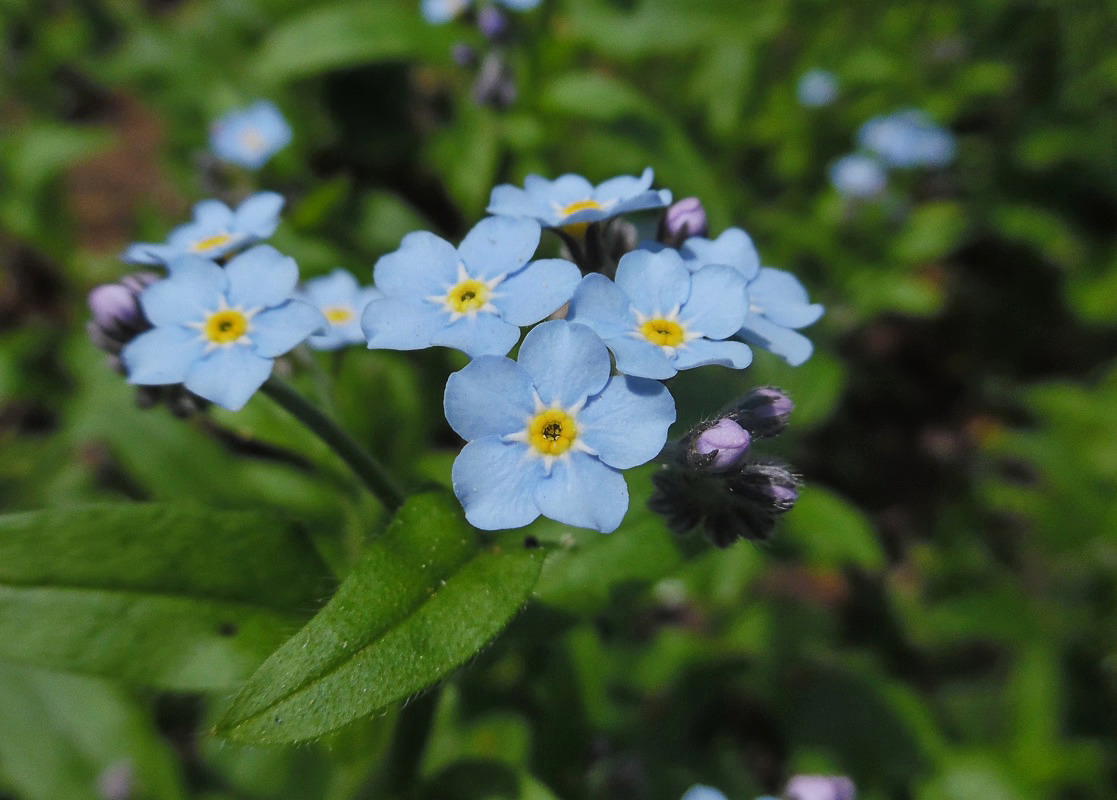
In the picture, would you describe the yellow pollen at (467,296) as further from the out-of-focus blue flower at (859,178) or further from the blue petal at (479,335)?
the out-of-focus blue flower at (859,178)

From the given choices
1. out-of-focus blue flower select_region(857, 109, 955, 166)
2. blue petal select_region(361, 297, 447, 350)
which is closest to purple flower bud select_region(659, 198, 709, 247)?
blue petal select_region(361, 297, 447, 350)

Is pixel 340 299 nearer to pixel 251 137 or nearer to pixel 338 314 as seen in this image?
pixel 338 314

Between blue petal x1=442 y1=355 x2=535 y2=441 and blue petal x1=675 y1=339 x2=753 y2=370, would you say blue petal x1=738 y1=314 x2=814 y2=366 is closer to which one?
blue petal x1=675 y1=339 x2=753 y2=370

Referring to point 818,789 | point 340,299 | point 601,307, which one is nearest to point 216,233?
point 340,299

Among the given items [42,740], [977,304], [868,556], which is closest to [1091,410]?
[977,304]

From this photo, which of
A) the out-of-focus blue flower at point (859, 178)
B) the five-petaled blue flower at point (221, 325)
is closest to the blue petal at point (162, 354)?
the five-petaled blue flower at point (221, 325)
